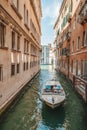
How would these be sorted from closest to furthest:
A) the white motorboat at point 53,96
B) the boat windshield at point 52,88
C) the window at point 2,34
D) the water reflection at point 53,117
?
the water reflection at point 53,117, the window at point 2,34, the white motorboat at point 53,96, the boat windshield at point 52,88

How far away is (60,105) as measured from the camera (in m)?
12.7

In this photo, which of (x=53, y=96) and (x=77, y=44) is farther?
(x=77, y=44)

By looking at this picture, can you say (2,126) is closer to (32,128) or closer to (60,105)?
(32,128)

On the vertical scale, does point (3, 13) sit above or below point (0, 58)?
above

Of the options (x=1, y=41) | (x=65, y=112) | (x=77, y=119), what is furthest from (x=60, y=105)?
(x=1, y=41)

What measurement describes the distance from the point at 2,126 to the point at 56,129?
2.49 meters

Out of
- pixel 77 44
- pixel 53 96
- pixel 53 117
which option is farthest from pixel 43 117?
pixel 77 44

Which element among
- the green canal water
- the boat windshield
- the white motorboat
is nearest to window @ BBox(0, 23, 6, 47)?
the green canal water

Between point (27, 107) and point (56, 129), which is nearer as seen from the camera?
point (56, 129)

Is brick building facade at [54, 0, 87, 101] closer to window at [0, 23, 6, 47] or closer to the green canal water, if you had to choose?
the green canal water

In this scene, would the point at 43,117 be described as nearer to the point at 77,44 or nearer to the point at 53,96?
the point at 53,96

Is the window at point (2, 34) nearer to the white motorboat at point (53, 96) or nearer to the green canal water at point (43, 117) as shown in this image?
the green canal water at point (43, 117)

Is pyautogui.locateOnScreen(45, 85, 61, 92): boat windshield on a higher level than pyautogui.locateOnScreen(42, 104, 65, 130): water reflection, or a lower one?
higher

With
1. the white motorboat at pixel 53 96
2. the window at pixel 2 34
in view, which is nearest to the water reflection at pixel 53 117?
the white motorboat at pixel 53 96
